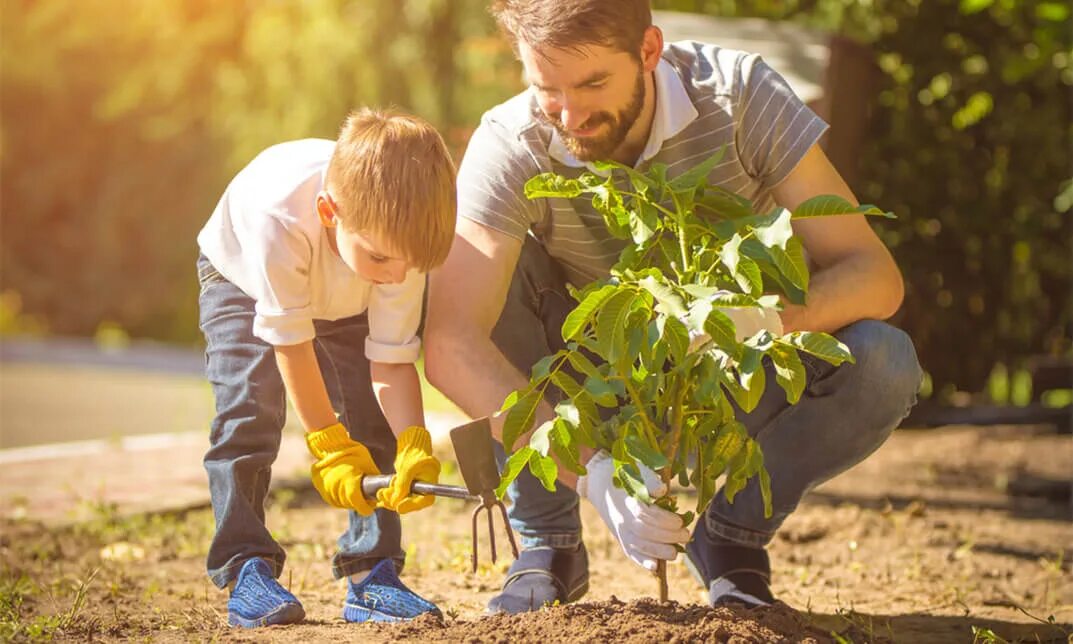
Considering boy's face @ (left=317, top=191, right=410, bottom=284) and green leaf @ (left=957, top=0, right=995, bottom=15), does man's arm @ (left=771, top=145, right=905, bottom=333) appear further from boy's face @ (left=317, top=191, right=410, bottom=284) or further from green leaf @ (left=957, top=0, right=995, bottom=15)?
green leaf @ (left=957, top=0, right=995, bottom=15)

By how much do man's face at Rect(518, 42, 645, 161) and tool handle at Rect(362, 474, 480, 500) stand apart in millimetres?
772

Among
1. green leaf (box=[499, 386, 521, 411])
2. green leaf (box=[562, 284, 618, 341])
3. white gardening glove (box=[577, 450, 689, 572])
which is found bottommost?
white gardening glove (box=[577, 450, 689, 572])

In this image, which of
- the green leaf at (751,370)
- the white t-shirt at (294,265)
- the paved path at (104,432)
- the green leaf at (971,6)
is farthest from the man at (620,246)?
the green leaf at (971,6)

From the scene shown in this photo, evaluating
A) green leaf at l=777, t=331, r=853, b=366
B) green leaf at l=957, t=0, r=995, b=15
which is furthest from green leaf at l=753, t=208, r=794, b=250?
green leaf at l=957, t=0, r=995, b=15

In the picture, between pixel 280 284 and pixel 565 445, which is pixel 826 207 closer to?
pixel 565 445

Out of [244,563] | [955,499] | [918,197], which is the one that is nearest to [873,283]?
[244,563]

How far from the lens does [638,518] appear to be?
8.55ft

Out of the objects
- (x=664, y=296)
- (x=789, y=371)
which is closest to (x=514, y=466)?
(x=664, y=296)

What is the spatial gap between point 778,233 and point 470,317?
2.79 feet

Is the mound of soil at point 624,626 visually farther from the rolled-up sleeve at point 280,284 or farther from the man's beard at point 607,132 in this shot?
the man's beard at point 607,132

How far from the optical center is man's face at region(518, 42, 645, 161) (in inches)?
110

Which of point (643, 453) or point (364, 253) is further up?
point (364, 253)

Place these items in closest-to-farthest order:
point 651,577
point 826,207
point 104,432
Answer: point 826,207 → point 651,577 → point 104,432

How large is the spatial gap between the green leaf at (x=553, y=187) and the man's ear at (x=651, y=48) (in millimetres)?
470
